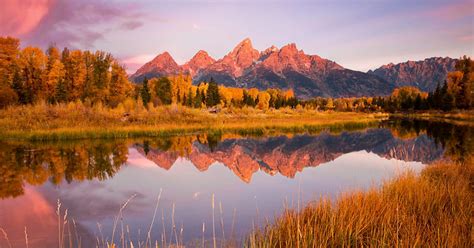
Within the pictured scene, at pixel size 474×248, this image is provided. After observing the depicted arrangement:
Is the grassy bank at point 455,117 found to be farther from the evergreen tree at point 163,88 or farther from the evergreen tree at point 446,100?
the evergreen tree at point 163,88

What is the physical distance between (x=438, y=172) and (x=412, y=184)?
355 cm

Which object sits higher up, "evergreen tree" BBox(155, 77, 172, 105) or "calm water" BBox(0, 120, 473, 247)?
"evergreen tree" BBox(155, 77, 172, 105)

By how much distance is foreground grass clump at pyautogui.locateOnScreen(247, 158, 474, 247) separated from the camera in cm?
475

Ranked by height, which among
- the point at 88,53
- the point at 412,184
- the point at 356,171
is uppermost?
the point at 88,53

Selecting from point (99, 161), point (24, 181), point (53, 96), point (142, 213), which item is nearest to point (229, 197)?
point (142, 213)

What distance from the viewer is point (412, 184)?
7.88m

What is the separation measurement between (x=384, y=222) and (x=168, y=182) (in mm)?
8787

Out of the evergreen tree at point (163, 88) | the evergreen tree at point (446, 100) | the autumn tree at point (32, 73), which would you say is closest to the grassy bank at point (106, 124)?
the autumn tree at point (32, 73)

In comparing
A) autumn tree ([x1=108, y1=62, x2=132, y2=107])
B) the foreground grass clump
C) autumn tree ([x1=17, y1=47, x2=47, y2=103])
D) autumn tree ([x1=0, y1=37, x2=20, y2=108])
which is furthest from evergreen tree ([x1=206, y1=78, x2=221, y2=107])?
the foreground grass clump

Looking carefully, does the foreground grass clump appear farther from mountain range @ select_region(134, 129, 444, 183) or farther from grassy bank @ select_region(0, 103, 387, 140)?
grassy bank @ select_region(0, 103, 387, 140)

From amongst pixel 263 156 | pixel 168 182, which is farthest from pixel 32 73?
pixel 168 182

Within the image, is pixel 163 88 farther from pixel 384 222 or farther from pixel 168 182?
pixel 384 222

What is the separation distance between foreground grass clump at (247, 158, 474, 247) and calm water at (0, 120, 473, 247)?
81 cm

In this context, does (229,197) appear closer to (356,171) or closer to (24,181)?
(356,171)
